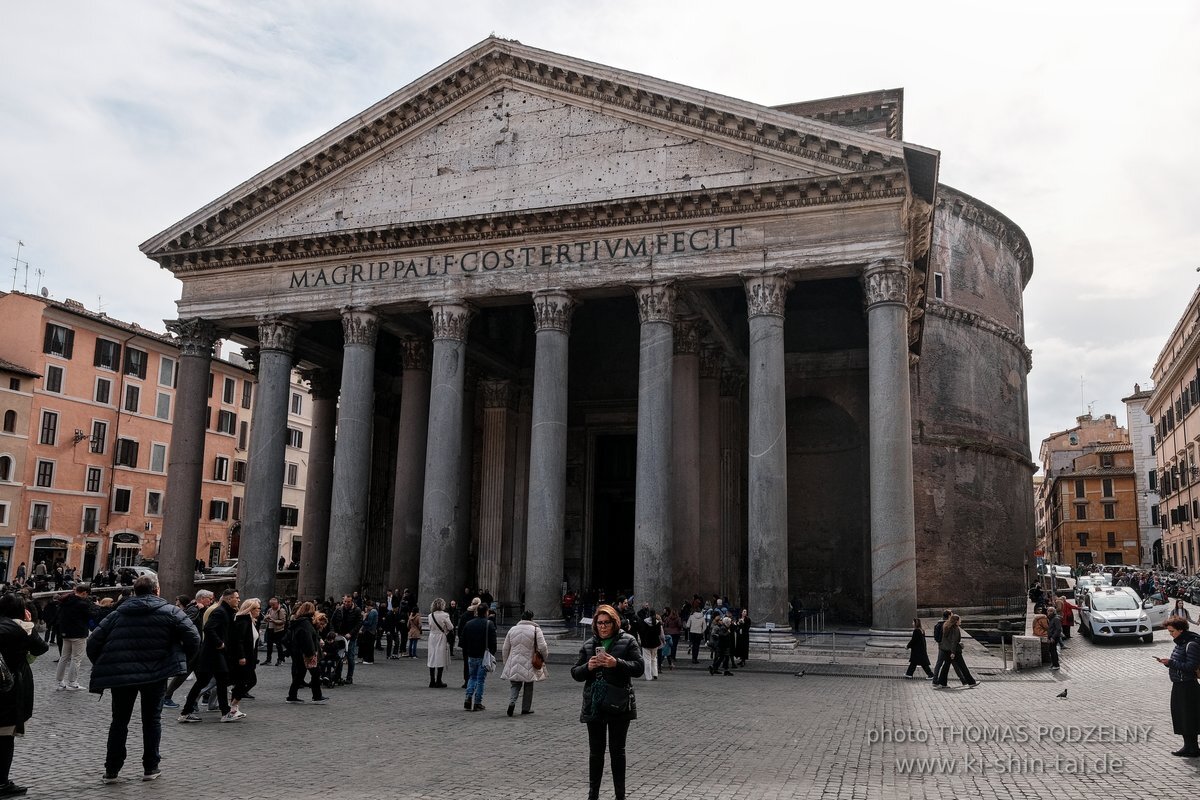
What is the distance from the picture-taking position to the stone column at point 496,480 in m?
25.5

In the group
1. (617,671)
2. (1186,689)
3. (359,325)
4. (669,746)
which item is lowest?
(669,746)

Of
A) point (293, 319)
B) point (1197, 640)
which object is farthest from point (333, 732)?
point (293, 319)

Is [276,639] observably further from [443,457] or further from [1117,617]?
[1117,617]

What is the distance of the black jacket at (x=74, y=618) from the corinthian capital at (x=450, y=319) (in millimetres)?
9985

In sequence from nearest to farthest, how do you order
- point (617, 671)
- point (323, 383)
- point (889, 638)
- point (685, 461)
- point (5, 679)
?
1. point (617, 671)
2. point (5, 679)
3. point (889, 638)
4. point (685, 461)
5. point (323, 383)

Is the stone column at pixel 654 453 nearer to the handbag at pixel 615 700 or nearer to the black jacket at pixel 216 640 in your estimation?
the black jacket at pixel 216 640

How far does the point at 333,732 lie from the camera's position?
368 inches

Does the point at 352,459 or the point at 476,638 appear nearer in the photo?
the point at 476,638

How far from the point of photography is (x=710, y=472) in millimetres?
22812


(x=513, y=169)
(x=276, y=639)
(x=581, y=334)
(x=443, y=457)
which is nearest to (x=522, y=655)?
(x=276, y=639)

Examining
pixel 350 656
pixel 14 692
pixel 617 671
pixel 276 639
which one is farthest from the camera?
pixel 276 639

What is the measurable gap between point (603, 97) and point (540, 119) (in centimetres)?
161

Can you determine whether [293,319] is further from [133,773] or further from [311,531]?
[133,773]

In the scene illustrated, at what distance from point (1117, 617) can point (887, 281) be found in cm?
1029
